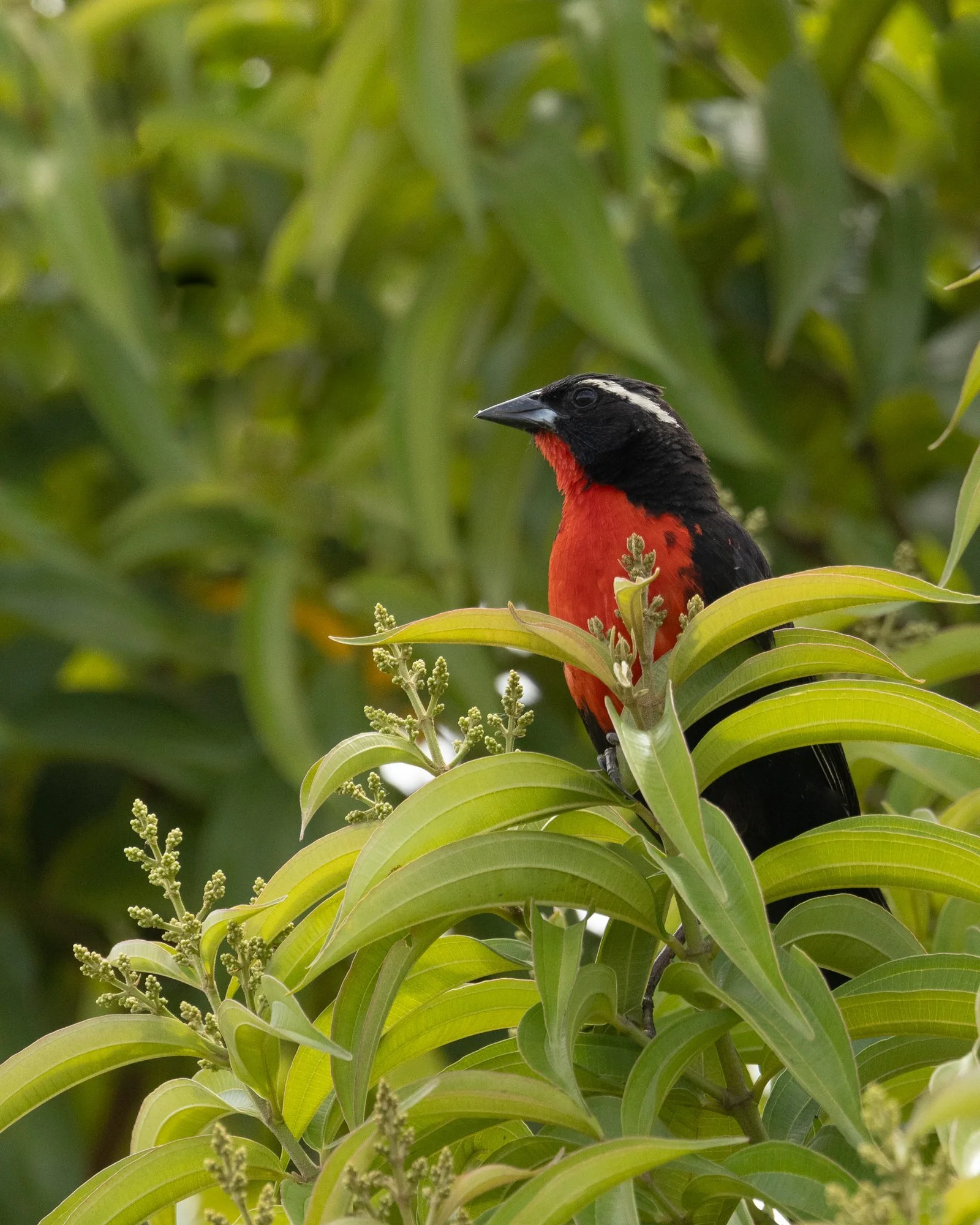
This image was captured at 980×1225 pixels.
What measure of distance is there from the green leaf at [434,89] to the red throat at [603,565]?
2.94 feet

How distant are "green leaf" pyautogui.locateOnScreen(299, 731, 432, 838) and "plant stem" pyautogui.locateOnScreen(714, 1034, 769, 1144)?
48 cm

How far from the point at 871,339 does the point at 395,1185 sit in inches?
136

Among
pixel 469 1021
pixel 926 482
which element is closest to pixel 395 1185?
pixel 469 1021

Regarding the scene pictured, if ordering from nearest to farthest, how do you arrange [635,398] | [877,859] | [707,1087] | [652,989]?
1. [877,859]
2. [707,1087]
3. [652,989]
4. [635,398]

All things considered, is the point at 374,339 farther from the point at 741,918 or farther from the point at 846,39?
the point at 741,918

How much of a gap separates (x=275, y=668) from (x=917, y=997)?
276cm

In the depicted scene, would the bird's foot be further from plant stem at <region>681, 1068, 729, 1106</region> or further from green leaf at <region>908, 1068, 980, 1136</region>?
green leaf at <region>908, 1068, 980, 1136</region>

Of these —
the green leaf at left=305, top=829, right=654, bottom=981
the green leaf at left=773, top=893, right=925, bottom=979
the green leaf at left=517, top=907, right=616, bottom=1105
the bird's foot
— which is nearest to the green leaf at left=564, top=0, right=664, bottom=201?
the bird's foot

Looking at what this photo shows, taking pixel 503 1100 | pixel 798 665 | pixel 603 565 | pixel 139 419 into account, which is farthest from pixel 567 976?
pixel 139 419

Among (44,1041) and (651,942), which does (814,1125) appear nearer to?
(651,942)

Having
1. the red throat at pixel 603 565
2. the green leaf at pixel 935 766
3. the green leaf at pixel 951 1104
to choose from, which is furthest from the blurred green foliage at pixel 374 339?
the green leaf at pixel 951 1104

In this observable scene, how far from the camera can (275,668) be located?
4.28 metres

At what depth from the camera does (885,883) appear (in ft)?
5.80

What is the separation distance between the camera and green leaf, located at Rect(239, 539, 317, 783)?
417cm
